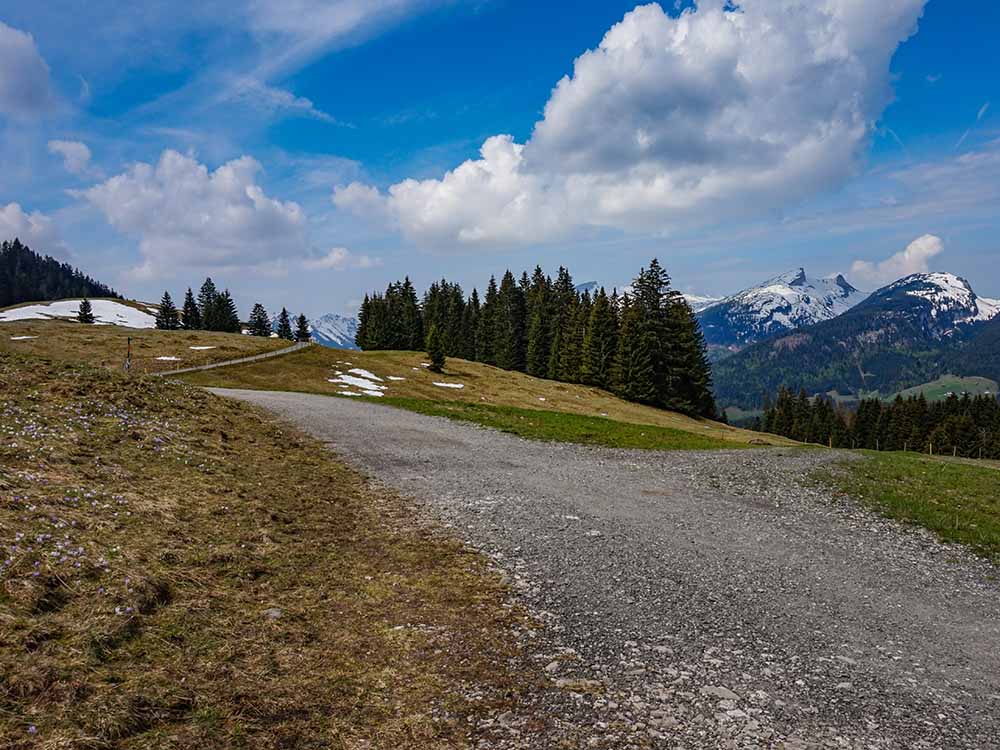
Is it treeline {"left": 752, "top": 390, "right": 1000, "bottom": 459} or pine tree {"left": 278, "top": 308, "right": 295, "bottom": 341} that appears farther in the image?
pine tree {"left": 278, "top": 308, "right": 295, "bottom": 341}

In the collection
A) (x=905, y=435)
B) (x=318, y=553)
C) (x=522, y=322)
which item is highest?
(x=522, y=322)

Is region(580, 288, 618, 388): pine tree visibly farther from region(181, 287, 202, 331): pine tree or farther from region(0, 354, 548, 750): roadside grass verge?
region(181, 287, 202, 331): pine tree

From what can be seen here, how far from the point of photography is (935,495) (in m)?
16.1

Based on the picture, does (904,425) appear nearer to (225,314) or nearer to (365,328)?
(365,328)

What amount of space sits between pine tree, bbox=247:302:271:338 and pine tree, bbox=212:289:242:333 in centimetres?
393

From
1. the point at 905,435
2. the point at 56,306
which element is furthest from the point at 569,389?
the point at 56,306

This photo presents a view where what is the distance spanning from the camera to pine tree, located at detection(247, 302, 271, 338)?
127 meters

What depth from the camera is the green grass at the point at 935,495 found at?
12.7 metres

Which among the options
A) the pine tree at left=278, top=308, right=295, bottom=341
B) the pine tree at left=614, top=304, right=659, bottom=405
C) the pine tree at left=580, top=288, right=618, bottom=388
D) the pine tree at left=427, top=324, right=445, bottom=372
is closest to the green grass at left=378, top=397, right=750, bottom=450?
the pine tree at left=614, top=304, right=659, bottom=405

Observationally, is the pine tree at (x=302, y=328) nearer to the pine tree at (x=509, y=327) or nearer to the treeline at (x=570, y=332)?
the treeline at (x=570, y=332)

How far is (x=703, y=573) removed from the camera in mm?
9438

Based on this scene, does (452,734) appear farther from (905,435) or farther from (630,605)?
(905,435)

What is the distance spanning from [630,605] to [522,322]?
95.9 meters

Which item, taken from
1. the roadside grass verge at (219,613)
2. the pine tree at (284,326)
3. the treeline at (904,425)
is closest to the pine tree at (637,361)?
the treeline at (904,425)
